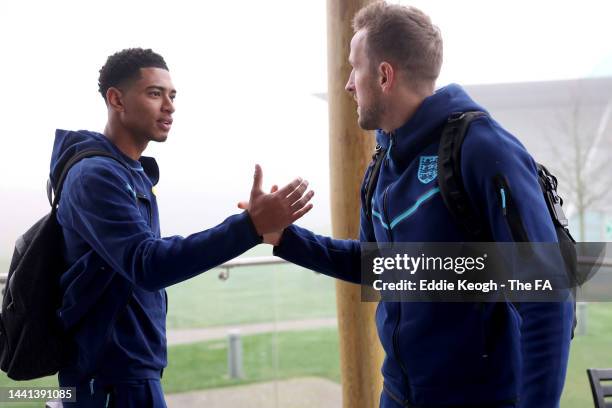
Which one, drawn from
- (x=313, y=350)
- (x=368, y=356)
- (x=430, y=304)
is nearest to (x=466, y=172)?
(x=430, y=304)

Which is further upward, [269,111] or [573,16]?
[573,16]

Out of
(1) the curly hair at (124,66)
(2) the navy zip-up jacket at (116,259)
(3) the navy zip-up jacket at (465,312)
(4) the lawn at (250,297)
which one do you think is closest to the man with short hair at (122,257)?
(2) the navy zip-up jacket at (116,259)

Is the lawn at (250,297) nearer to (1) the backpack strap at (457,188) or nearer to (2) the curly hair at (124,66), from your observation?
(2) the curly hair at (124,66)

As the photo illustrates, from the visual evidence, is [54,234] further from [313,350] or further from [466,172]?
[313,350]

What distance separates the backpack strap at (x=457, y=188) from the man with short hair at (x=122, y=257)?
1.37ft

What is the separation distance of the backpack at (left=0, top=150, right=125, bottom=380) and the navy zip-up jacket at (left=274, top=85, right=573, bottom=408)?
0.85 metres

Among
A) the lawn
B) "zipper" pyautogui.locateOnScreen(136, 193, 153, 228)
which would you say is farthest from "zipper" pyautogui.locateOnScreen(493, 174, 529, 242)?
the lawn

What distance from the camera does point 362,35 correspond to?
166cm

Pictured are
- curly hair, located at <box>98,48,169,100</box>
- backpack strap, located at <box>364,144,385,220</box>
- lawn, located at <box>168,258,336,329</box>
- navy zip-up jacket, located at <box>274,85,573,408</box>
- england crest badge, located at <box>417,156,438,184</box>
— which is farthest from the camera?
lawn, located at <box>168,258,336,329</box>

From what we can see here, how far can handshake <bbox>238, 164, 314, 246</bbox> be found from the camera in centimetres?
159

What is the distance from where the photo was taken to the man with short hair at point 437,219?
1272 millimetres

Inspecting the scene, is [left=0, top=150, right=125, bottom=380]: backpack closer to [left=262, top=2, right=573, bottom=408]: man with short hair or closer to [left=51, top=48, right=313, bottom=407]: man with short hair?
[left=51, top=48, right=313, bottom=407]: man with short hair

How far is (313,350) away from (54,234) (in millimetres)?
7897

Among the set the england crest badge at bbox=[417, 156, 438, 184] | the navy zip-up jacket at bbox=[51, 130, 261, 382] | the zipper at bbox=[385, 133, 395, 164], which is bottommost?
the navy zip-up jacket at bbox=[51, 130, 261, 382]
